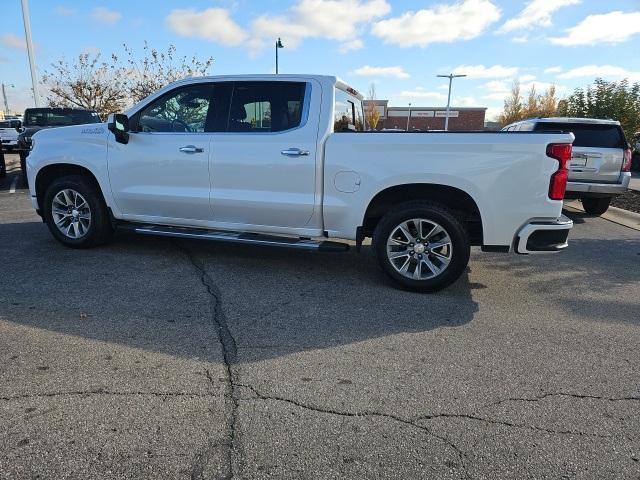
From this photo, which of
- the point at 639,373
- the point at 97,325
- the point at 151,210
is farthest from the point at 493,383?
the point at 151,210

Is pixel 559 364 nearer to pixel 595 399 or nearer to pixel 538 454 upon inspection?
pixel 595 399

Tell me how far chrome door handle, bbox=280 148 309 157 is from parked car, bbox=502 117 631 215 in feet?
19.1

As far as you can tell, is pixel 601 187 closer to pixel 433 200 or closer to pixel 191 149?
pixel 433 200

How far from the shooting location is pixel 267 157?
188 inches

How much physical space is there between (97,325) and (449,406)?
2.67m

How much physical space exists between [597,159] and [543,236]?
5.23 m

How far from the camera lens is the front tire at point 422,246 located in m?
4.43

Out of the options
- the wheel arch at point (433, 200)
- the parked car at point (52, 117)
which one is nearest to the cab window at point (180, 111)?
the wheel arch at point (433, 200)

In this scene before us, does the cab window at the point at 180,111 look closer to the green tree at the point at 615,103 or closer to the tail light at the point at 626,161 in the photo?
the tail light at the point at 626,161

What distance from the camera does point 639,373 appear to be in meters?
3.20

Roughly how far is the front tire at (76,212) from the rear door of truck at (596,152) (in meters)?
7.66

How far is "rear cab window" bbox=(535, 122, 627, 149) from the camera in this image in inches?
334

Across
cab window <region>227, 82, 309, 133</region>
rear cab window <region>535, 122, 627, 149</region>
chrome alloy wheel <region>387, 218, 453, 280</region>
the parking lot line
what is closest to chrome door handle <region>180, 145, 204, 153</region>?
cab window <region>227, 82, 309, 133</region>

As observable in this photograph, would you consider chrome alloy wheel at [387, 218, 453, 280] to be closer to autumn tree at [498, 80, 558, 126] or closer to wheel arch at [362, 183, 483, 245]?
wheel arch at [362, 183, 483, 245]
